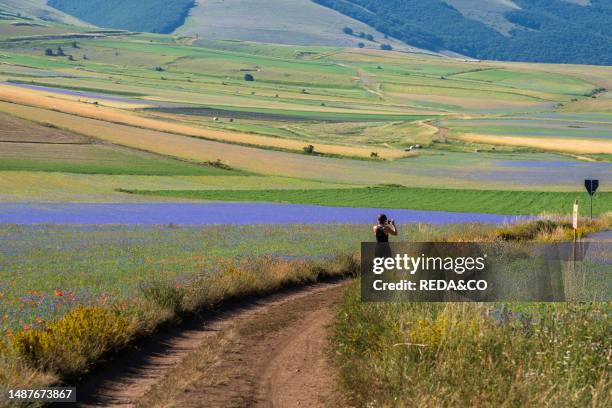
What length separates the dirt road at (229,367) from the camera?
43.9 feet

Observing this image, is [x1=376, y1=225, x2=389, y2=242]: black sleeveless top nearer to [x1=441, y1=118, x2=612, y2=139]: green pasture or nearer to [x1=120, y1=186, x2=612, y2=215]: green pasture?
[x1=120, y1=186, x2=612, y2=215]: green pasture

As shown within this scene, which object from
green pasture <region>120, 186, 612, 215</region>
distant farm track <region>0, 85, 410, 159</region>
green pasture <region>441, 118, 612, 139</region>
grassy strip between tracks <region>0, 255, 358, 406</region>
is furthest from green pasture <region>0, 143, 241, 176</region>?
green pasture <region>441, 118, 612, 139</region>

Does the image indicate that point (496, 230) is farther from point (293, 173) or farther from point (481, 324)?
point (293, 173)

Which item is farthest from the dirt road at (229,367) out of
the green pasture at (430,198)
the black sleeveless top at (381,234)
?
the green pasture at (430,198)

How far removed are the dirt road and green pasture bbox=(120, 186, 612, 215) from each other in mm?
35152

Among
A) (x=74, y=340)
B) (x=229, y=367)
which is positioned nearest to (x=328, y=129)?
(x=229, y=367)

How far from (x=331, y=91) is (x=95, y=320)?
18304 cm

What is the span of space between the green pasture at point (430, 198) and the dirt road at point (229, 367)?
115ft

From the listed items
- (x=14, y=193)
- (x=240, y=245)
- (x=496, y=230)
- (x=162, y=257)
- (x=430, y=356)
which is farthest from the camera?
(x=14, y=193)

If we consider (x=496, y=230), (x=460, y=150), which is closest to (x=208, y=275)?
(x=496, y=230)

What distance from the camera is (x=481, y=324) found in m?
13.3

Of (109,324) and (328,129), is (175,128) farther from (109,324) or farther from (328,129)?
(109,324)

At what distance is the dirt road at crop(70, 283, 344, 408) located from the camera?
43.9 feet

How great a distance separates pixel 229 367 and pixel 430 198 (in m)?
46.1
